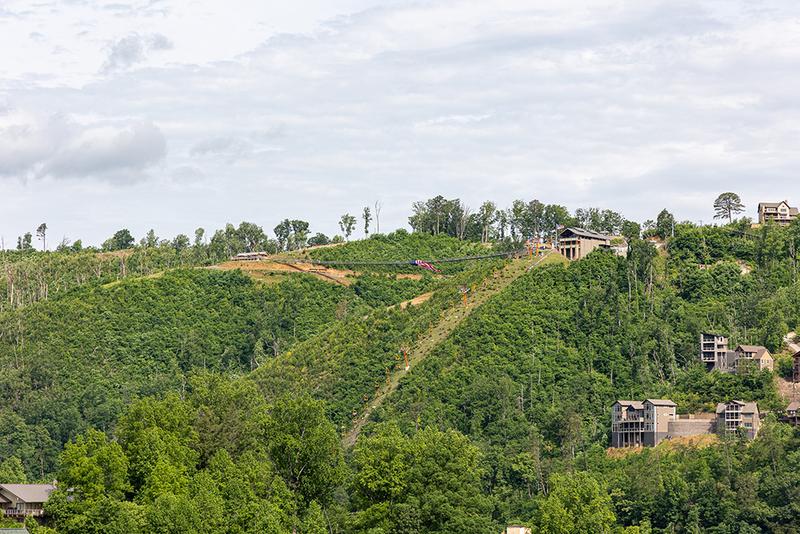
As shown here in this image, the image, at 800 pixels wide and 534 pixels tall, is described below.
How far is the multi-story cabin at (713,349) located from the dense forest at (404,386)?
3.98ft

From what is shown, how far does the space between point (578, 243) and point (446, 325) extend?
59.2 ft

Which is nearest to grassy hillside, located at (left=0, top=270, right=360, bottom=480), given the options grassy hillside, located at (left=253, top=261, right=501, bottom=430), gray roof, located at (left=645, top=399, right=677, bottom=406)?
grassy hillside, located at (left=253, top=261, right=501, bottom=430)

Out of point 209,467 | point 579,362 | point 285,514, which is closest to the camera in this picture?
point 285,514

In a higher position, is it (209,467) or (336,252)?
(336,252)

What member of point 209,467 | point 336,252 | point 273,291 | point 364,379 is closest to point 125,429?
point 209,467

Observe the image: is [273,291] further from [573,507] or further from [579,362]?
[573,507]

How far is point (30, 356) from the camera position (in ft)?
538

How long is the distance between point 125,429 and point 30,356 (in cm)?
6532

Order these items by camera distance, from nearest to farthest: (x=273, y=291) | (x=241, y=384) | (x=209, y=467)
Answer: (x=209, y=467)
(x=241, y=384)
(x=273, y=291)

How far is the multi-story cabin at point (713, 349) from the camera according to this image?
456ft

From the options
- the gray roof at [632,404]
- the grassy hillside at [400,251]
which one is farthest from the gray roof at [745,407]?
the grassy hillside at [400,251]

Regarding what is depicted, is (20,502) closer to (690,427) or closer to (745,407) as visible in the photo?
(690,427)

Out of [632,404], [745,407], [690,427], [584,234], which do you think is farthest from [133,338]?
[745,407]

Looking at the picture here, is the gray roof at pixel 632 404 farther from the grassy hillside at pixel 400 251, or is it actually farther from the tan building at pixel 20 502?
the grassy hillside at pixel 400 251
